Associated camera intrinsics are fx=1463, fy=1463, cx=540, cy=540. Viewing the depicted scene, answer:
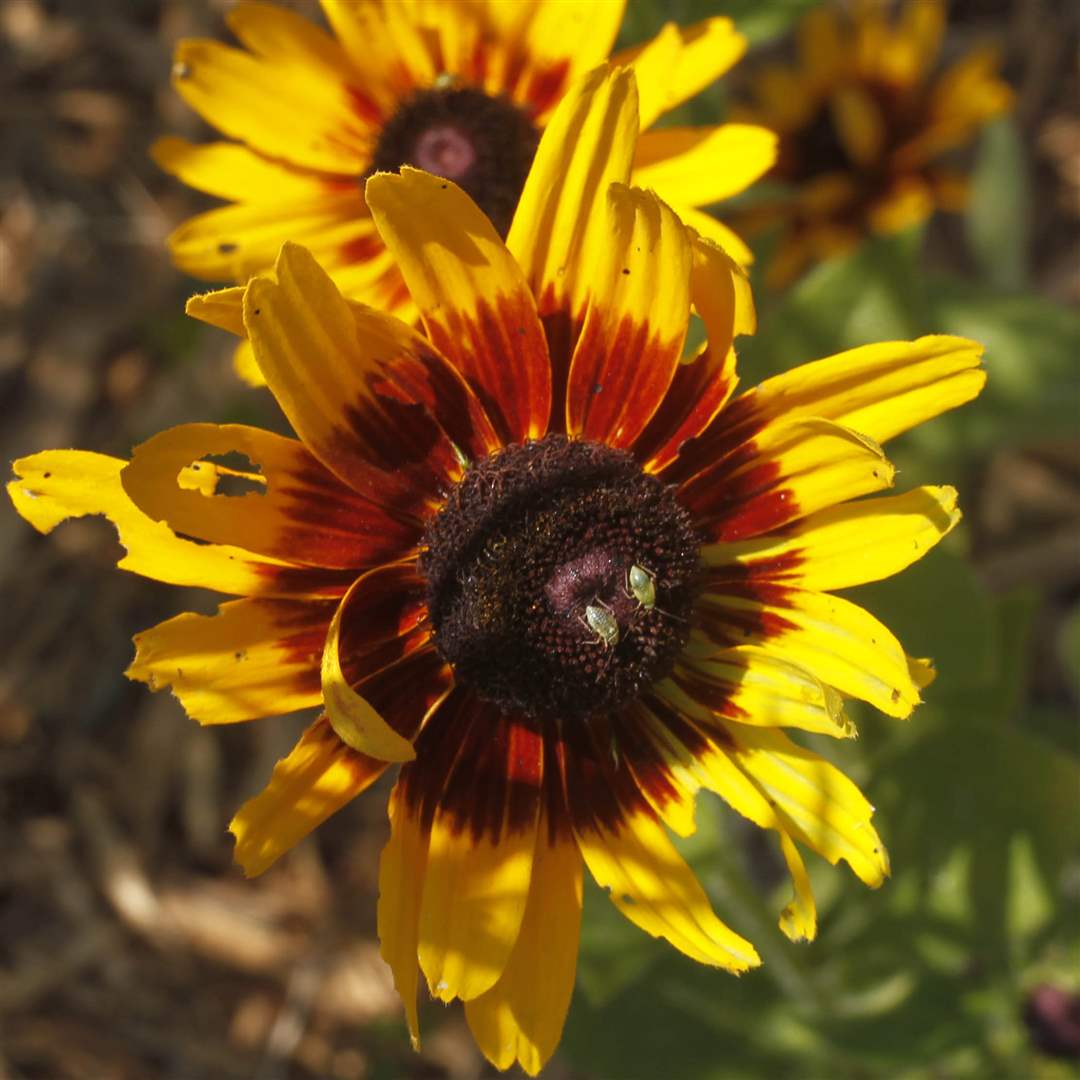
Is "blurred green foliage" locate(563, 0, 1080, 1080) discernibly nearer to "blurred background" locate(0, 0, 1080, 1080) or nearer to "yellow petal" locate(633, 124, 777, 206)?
"blurred background" locate(0, 0, 1080, 1080)

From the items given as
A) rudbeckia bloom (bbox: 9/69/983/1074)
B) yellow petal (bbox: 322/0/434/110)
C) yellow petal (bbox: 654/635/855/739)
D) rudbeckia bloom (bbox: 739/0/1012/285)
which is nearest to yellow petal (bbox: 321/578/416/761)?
rudbeckia bloom (bbox: 9/69/983/1074)

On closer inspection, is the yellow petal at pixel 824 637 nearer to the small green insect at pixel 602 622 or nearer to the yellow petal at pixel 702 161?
the small green insect at pixel 602 622

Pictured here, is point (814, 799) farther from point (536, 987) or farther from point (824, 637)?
point (536, 987)

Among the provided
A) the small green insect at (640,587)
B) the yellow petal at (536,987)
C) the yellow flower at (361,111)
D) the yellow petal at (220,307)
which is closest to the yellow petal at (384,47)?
the yellow flower at (361,111)

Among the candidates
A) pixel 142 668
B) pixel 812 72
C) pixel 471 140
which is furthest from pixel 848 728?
pixel 812 72

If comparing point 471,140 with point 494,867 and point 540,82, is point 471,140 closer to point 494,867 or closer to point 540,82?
point 540,82
